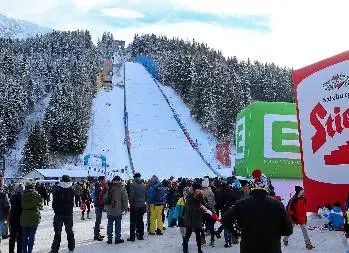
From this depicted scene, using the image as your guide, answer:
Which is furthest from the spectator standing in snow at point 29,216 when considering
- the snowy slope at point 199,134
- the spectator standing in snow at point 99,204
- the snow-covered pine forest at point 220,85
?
the snow-covered pine forest at point 220,85

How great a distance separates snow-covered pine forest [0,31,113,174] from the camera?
59.9 m

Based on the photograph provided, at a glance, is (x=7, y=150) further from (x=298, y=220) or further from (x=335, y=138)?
(x=298, y=220)

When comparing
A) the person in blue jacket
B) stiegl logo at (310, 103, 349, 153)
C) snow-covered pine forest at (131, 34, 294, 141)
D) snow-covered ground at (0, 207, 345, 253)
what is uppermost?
snow-covered pine forest at (131, 34, 294, 141)

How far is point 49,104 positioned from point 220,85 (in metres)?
26.4

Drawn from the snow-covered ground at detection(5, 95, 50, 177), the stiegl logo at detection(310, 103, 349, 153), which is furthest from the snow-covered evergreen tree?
the stiegl logo at detection(310, 103, 349, 153)

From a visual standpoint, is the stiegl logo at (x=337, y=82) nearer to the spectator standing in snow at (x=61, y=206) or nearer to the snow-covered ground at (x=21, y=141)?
the spectator standing in snow at (x=61, y=206)

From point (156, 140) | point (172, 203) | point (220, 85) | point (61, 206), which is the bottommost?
point (172, 203)

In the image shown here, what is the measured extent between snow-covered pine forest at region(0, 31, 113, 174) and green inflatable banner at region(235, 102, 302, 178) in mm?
38095

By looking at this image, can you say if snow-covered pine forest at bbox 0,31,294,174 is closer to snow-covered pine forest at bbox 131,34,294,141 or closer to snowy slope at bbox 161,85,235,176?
snow-covered pine forest at bbox 131,34,294,141

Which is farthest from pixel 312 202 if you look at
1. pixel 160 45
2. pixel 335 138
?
pixel 160 45

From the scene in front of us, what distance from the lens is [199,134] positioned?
71.9m

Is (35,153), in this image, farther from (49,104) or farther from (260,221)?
(260,221)

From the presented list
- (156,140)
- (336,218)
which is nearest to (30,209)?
(336,218)

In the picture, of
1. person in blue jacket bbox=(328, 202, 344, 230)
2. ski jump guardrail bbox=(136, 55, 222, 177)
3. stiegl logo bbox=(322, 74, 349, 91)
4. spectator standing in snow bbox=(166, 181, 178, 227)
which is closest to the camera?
person in blue jacket bbox=(328, 202, 344, 230)
